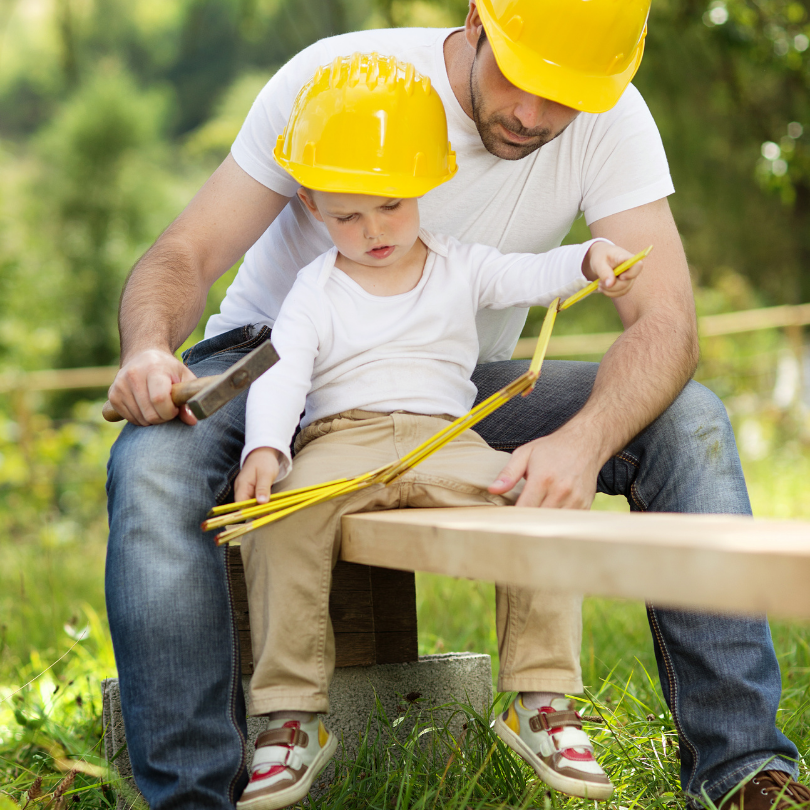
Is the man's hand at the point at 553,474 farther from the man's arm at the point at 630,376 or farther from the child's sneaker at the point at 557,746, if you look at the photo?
the child's sneaker at the point at 557,746

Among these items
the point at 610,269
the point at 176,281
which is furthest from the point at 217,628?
the point at 610,269

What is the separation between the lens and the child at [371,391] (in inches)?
61.9

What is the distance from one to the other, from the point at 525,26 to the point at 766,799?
58.9 inches

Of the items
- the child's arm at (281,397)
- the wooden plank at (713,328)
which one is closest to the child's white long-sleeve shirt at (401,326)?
the child's arm at (281,397)

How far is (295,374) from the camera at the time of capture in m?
1.71

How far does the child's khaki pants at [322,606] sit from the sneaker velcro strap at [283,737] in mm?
37

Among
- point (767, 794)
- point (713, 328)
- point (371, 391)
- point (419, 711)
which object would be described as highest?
point (371, 391)

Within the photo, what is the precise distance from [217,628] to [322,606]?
18cm

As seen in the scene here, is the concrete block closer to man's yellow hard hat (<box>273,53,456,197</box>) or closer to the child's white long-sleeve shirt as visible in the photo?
the child's white long-sleeve shirt

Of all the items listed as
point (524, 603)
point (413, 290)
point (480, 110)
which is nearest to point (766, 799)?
point (524, 603)

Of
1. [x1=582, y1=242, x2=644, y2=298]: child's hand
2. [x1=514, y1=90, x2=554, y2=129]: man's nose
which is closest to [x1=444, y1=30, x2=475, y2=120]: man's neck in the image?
[x1=514, y1=90, x2=554, y2=129]: man's nose

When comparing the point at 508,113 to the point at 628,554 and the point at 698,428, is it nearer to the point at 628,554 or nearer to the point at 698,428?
the point at 698,428

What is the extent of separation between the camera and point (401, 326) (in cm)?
183

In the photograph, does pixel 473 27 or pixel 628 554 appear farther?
pixel 473 27
